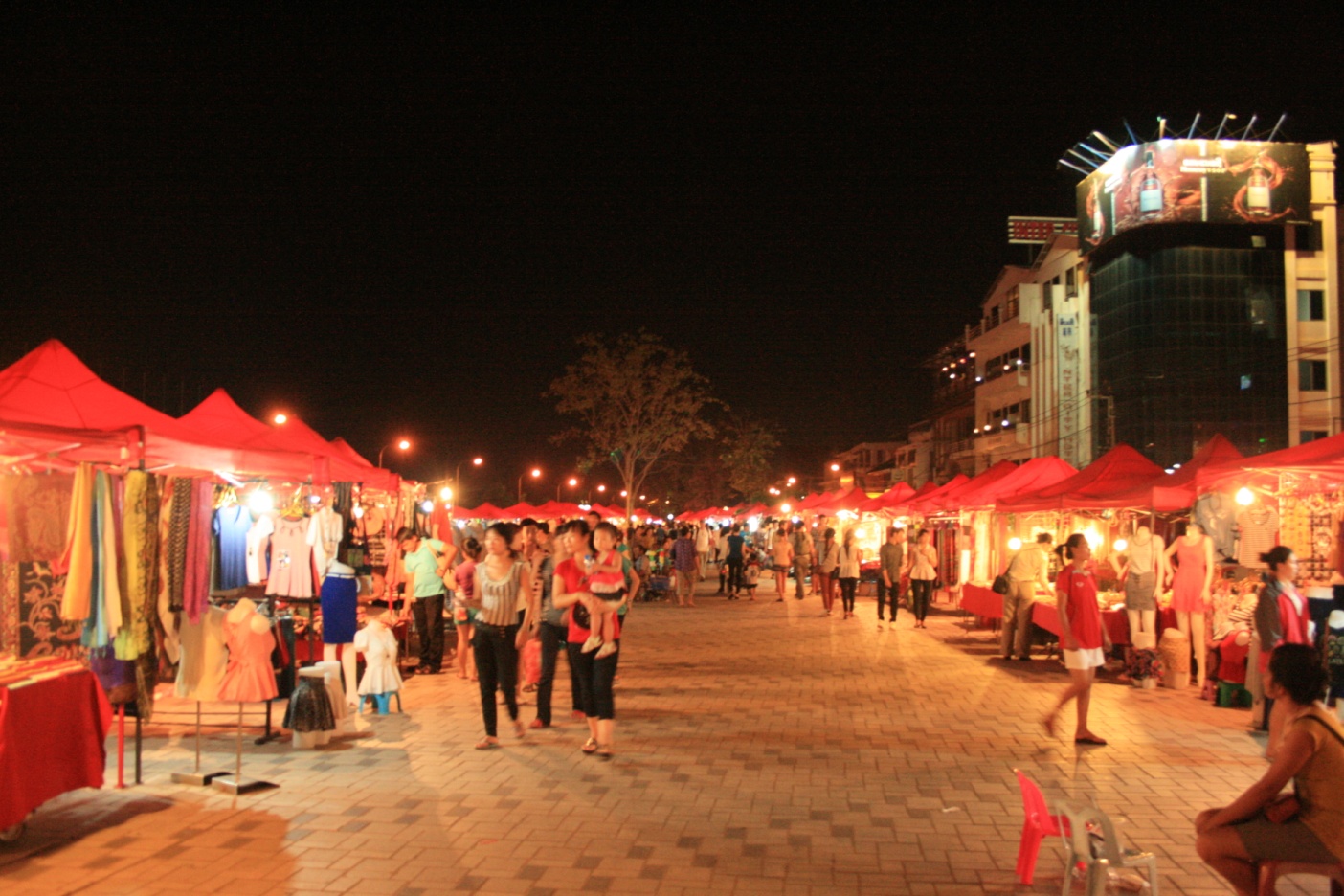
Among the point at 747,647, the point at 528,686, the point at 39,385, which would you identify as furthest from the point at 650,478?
the point at 39,385

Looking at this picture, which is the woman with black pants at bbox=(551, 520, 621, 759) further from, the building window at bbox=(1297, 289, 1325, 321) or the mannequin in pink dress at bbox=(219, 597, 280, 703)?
the building window at bbox=(1297, 289, 1325, 321)

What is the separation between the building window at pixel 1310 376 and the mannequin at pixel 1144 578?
87.3 feet

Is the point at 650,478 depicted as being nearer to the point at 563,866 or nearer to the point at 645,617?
the point at 645,617

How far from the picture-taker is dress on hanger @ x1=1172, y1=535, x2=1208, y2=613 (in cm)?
1107

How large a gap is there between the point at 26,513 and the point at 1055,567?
14059 mm

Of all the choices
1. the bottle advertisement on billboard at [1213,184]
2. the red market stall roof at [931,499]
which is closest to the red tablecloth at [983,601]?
the red market stall roof at [931,499]

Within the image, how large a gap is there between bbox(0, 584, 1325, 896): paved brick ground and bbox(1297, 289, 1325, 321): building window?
29.3m

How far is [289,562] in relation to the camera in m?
9.31

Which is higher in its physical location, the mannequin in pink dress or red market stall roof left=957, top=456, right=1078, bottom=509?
red market stall roof left=957, top=456, right=1078, bottom=509

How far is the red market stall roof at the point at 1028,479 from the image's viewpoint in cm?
1733

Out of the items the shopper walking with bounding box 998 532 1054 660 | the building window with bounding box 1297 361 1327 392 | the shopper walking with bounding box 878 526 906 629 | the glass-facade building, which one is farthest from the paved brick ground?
the building window with bounding box 1297 361 1327 392

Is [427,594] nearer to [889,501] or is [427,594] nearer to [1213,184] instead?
[889,501]

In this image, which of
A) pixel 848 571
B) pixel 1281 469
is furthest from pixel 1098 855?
pixel 848 571

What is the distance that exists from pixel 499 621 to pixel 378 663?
199cm
